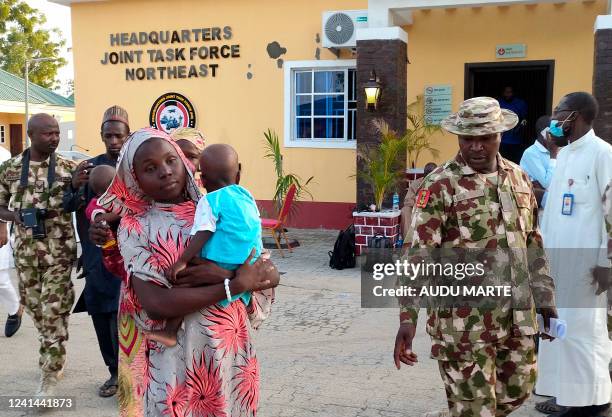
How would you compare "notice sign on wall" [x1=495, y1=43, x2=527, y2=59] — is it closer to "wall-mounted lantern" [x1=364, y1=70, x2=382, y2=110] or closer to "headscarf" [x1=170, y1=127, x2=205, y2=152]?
"wall-mounted lantern" [x1=364, y1=70, x2=382, y2=110]

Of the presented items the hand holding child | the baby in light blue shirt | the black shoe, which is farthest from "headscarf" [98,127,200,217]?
the black shoe

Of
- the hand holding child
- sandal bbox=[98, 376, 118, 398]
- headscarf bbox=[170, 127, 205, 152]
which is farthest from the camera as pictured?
sandal bbox=[98, 376, 118, 398]

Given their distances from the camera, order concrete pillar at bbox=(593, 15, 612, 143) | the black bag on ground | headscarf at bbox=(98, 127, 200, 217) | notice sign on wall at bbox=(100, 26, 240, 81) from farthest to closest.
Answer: notice sign on wall at bbox=(100, 26, 240, 81), the black bag on ground, concrete pillar at bbox=(593, 15, 612, 143), headscarf at bbox=(98, 127, 200, 217)

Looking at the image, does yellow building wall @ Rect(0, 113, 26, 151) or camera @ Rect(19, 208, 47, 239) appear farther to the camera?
yellow building wall @ Rect(0, 113, 26, 151)

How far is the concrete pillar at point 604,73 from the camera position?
830 centimetres

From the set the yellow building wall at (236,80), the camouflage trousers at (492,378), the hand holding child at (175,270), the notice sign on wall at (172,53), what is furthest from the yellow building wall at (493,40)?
the hand holding child at (175,270)

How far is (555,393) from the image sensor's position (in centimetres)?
378

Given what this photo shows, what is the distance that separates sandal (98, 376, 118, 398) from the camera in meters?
4.40

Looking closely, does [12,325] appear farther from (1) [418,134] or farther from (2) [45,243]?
(1) [418,134]

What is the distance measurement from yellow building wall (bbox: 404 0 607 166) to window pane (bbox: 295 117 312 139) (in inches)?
72.8

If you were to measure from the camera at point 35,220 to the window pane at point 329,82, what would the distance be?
7.33 meters

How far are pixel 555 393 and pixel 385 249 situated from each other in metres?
4.86

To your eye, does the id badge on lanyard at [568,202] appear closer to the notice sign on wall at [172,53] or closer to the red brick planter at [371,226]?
the red brick planter at [371,226]

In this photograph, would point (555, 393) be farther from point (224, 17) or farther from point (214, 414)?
point (224, 17)
